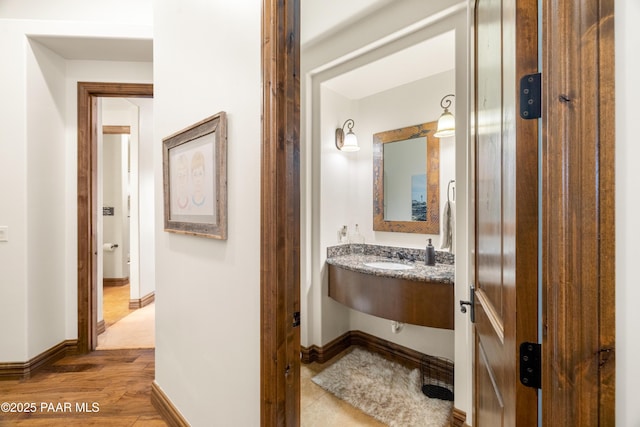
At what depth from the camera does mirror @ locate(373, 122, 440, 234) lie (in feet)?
8.04

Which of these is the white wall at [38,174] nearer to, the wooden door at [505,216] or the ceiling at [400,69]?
the ceiling at [400,69]

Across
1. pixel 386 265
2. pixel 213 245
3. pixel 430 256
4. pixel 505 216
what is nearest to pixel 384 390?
pixel 386 265

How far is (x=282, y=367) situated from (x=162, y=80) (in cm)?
174

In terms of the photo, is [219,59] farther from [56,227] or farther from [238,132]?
[56,227]

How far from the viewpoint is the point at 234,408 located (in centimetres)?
127

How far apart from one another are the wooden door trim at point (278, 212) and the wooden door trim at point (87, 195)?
2.09 meters

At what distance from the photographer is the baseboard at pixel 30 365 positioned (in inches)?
86.4

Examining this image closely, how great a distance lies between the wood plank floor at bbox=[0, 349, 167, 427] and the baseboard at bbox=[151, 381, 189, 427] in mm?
36

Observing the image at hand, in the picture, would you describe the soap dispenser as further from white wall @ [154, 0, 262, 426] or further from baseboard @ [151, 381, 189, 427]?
baseboard @ [151, 381, 189, 427]

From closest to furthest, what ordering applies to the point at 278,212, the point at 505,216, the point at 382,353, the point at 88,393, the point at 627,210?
the point at 627,210
the point at 505,216
the point at 278,212
the point at 88,393
the point at 382,353

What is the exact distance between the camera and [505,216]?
0.73 meters

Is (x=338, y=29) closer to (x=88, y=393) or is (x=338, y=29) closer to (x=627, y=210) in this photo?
(x=627, y=210)

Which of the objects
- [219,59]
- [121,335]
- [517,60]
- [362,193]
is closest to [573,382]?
[517,60]

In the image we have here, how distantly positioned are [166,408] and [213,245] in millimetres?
1139
